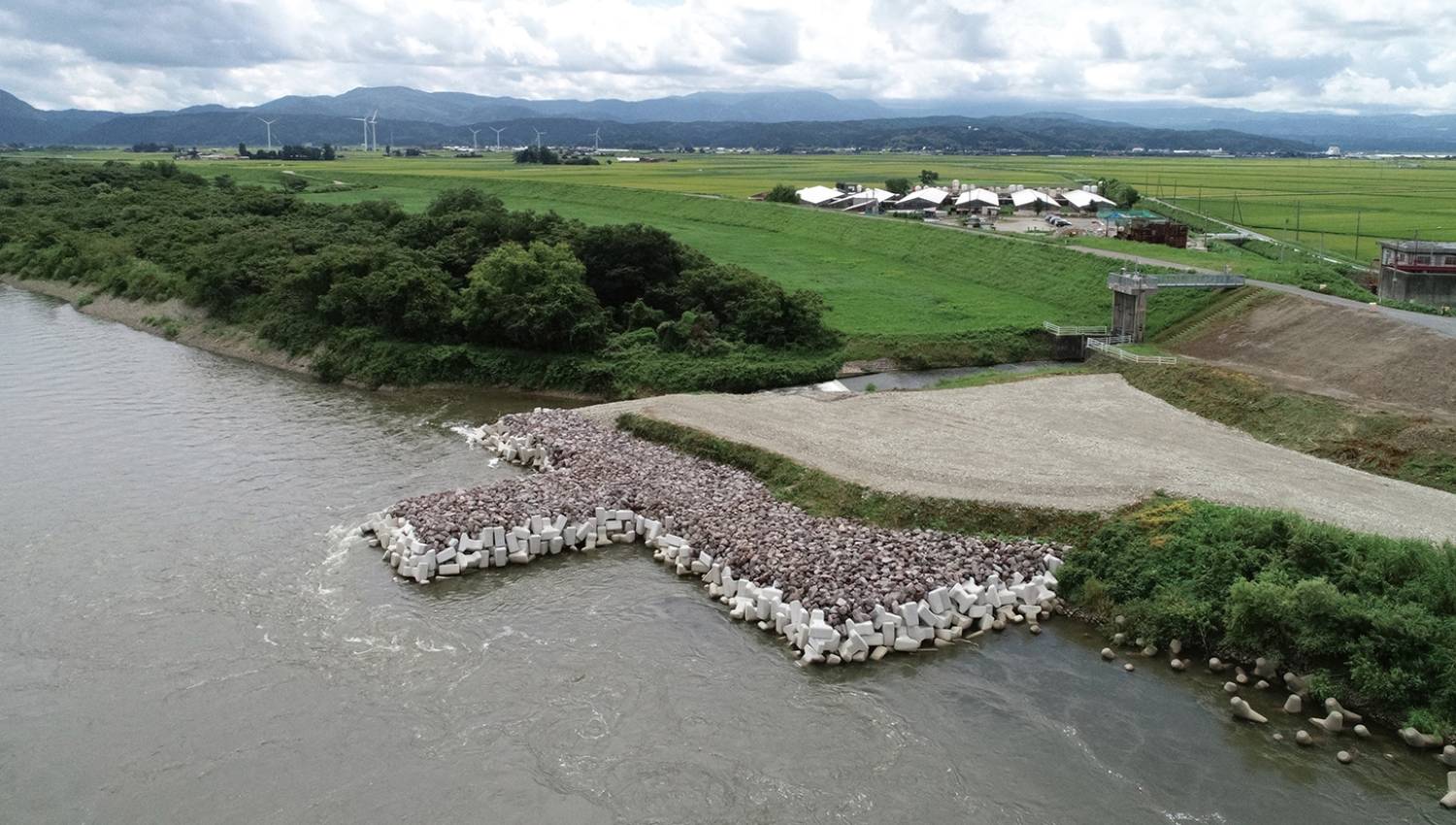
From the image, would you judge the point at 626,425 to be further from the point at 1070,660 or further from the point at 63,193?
the point at 63,193

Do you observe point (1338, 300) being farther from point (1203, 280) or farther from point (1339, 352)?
point (1339, 352)

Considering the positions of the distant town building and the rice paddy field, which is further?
the rice paddy field

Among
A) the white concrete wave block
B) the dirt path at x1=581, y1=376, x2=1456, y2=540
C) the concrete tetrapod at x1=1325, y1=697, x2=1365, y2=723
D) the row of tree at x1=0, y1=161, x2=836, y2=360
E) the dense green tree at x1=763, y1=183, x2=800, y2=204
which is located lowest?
the concrete tetrapod at x1=1325, y1=697, x2=1365, y2=723

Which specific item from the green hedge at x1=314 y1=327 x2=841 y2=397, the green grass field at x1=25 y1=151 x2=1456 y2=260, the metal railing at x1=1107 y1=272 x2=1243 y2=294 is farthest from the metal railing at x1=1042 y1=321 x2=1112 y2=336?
the green grass field at x1=25 y1=151 x2=1456 y2=260

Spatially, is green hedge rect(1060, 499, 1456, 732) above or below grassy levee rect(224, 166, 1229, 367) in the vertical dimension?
below

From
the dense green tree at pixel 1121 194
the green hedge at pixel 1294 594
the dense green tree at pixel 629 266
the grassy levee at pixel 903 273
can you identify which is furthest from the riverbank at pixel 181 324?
the dense green tree at pixel 1121 194

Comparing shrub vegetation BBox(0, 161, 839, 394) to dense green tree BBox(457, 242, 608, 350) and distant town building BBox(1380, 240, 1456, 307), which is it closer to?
dense green tree BBox(457, 242, 608, 350)
